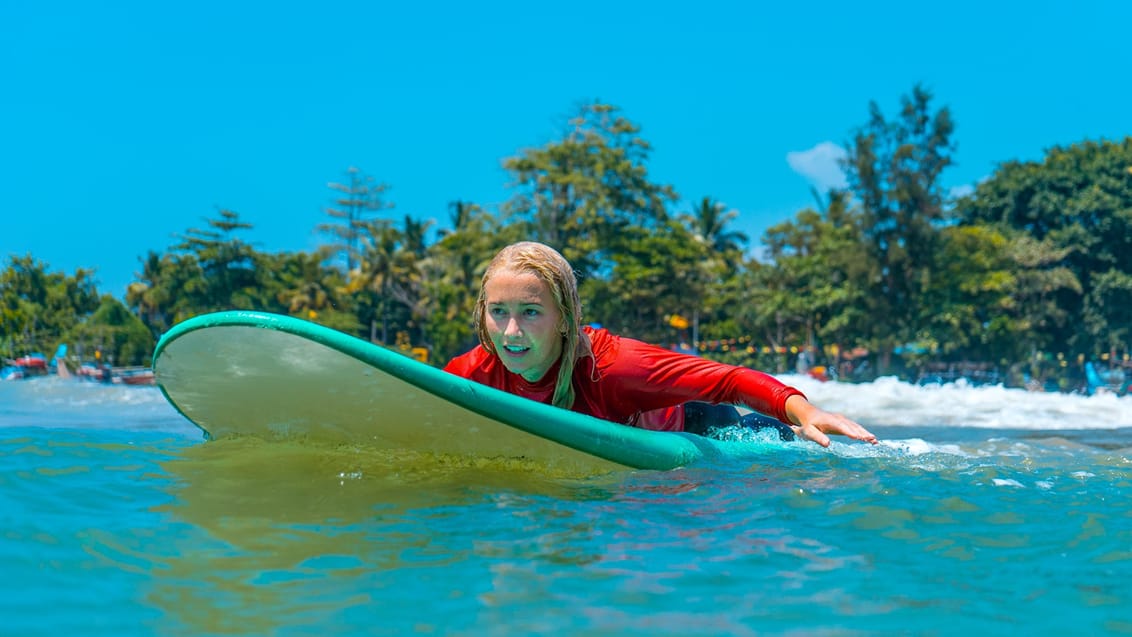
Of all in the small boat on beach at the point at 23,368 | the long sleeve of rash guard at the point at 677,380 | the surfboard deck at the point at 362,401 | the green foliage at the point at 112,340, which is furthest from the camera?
the green foliage at the point at 112,340

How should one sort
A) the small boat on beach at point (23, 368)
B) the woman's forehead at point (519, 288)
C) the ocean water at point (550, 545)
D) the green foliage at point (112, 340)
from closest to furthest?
1. the ocean water at point (550, 545)
2. the woman's forehead at point (519, 288)
3. the small boat on beach at point (23, 368)
4. the green foliage at point (112, 340)

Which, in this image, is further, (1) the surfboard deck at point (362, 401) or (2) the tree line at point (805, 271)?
(2) the tree line at point (805, 271)

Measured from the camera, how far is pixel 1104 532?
1744 mm

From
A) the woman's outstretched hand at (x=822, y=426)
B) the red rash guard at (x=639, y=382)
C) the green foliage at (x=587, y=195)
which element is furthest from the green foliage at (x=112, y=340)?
the woman's outstretched hand at (x=822, y=426)

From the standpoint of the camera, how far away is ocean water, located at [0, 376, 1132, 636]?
48.5 inches

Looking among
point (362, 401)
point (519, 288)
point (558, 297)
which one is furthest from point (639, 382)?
point (362, 401)

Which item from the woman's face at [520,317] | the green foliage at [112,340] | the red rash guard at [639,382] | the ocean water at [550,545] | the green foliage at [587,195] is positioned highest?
the green foliage at [587,195]

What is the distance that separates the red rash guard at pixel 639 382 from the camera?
2594 millimetres

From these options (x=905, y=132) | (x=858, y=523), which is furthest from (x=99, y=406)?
(x=905, y=132)

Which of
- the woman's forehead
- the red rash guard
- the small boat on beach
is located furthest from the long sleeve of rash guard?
the small boat on beach

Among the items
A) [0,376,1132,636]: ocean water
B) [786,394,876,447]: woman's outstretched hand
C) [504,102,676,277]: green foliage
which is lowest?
[0,376,1132,636]: ocean water

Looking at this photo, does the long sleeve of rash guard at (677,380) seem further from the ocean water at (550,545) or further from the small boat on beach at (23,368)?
the small boat on beach at (23,368)

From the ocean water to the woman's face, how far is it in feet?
1.09

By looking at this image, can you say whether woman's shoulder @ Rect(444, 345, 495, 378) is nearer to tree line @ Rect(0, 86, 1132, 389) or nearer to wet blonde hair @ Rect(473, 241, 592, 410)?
wet blonde hair @ Rect(473, 241, 592, 410)
